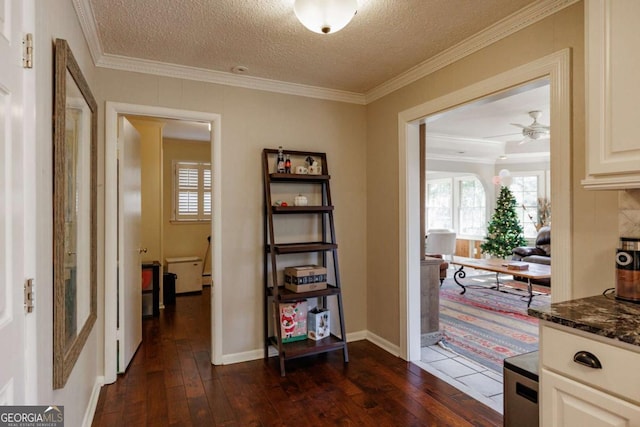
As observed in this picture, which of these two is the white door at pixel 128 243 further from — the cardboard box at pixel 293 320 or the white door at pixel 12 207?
the white door at pixel 12 207

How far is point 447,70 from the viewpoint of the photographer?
2.81 m

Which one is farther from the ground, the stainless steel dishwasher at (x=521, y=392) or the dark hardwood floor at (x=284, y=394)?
the stainless steel dishwasher at (x=521, y=392)

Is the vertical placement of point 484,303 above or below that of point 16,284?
below

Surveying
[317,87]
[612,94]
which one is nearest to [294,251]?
[317,87]

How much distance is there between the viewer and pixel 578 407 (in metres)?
1.36

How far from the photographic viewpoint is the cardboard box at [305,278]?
318 centimetres

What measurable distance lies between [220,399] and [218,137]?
2078 mm

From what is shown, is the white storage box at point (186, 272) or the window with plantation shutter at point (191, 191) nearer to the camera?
the white storage box at point (186, 272)

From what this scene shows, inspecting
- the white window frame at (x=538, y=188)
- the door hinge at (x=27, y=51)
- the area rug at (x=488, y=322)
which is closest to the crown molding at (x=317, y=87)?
the door hinge at (x=27, y=51)

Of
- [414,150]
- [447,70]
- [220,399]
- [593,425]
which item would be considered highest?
[447,70]

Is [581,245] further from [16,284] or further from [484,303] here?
[484,303]

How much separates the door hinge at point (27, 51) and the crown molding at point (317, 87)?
1.00 m

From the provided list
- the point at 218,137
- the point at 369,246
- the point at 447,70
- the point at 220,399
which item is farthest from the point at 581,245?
the point at 218,137

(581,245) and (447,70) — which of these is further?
(447,70)
